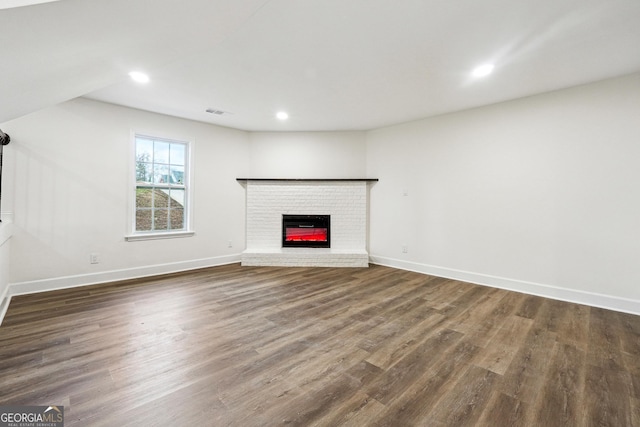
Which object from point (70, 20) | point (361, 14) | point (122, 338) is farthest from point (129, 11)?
point (122, 338)

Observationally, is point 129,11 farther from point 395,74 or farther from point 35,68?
point 395,74

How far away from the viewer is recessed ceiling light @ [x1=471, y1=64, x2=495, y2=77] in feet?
8.60

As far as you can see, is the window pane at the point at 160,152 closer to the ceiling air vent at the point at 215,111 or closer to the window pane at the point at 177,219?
the window pane at the point at 177,219

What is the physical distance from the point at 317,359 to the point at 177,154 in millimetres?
4049

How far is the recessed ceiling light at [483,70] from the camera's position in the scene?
2.62 meters

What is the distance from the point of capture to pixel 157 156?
4180mm

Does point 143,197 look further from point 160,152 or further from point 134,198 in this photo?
point 160,152

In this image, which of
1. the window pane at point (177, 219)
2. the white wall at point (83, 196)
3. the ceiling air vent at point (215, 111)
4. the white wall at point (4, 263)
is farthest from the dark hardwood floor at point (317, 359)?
the ceiling air vent at point (215, 111)

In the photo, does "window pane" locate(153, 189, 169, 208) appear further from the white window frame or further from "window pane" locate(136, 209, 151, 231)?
the white window frame

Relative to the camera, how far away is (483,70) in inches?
106

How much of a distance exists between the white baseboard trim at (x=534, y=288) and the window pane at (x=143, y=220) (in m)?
4.23

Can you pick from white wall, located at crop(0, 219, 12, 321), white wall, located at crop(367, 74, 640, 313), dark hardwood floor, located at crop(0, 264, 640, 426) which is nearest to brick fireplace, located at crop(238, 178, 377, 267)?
white wall, located at crop(367, 74, 640, 313)

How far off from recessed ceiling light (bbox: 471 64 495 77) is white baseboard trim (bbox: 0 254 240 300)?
4.61 meters

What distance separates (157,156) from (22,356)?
10.1ft
